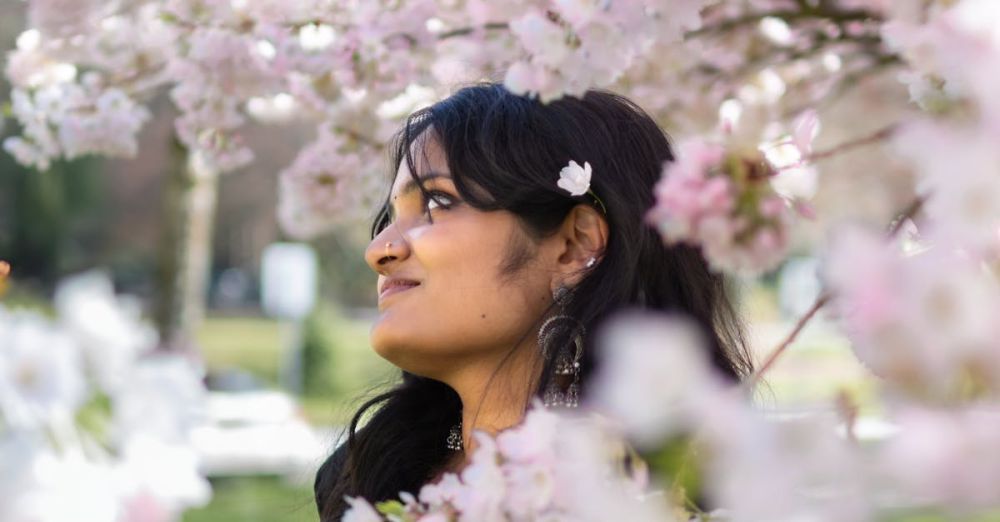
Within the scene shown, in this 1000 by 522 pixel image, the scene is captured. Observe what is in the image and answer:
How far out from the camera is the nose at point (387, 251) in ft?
5.57

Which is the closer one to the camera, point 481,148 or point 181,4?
point 481,148

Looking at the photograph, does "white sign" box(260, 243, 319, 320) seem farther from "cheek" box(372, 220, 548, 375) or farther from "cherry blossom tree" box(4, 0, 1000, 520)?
"cheek" box(372, 220, 548, 375)

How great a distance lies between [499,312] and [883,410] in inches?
42.1

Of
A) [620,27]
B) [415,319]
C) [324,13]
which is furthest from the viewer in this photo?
[324,13]

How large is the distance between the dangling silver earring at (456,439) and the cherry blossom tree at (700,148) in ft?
1.69

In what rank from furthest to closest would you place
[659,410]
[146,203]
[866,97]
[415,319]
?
[146,203] < [866,97] < [415,319] < [659,410]

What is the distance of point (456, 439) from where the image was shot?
2020 millimetres

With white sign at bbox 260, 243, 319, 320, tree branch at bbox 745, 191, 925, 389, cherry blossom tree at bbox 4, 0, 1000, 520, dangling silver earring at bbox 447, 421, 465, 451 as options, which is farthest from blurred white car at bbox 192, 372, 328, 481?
tree branch at bbox 745, 191, 925, 389

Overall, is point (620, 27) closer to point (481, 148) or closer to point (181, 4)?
point (481, 148)

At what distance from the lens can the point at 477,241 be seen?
1.68m

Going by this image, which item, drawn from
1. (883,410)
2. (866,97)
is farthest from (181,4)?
(866,97)

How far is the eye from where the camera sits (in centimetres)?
172

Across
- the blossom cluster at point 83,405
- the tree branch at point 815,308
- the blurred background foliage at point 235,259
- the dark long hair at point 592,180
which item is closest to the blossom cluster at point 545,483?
the tree branch at point 815,308

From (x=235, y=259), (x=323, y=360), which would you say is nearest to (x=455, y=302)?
(x=323, y=360)
